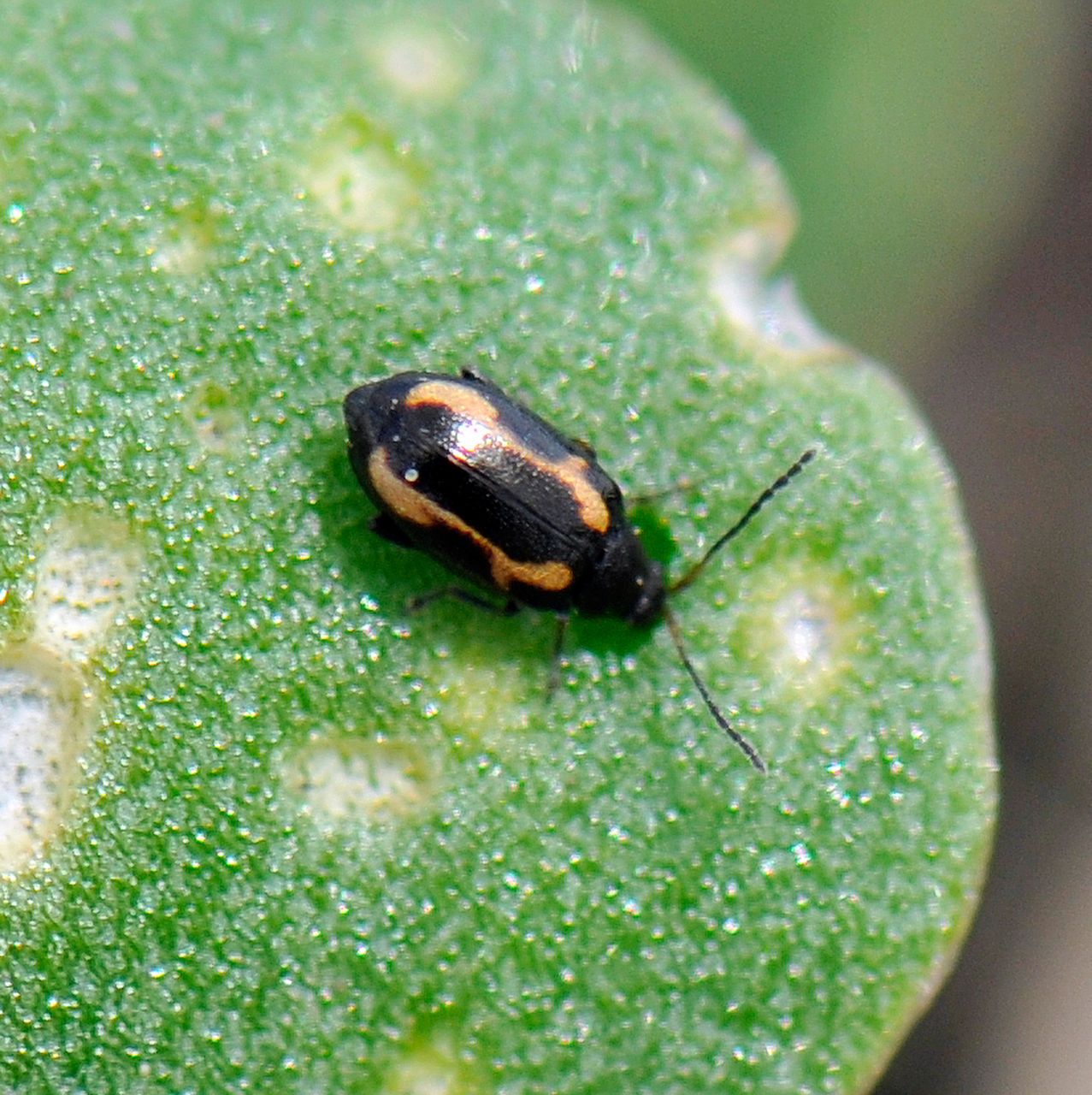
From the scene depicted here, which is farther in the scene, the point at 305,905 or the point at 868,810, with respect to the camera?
the point at 868,810

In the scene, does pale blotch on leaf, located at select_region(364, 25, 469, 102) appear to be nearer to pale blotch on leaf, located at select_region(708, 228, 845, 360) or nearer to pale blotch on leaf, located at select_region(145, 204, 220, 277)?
pale blotch on leaf, located at select_region(145, 204, 220, 277)

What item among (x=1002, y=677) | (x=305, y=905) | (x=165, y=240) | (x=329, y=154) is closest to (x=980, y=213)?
(x=1002, y=677)

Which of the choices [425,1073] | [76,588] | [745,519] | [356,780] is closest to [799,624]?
[745,519]

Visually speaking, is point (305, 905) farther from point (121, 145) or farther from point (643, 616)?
point (121, 145)

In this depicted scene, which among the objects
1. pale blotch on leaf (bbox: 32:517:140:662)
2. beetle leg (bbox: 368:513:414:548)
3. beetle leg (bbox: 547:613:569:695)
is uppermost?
beetle leg (bbox: 547:613:569:695)

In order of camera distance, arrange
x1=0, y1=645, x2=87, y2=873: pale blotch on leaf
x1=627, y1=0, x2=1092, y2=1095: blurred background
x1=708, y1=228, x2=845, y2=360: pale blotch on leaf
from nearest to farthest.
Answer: x1=0, y1=645, x2=87, y2=873: pale blotch on leaf → x1=708, y1=228, x2=845, y2=360: pale blotch on leaf → x1=627, y1=0, x2=1092, y2=1095: blurred background

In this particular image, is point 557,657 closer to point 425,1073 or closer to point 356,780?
point 356,780

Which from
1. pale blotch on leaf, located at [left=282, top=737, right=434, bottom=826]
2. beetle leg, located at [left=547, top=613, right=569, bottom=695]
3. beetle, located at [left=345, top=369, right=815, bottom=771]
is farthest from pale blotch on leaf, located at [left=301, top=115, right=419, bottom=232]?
pale blotch on leaf, located at [left=282, top=737, right=434, bottom=826]
